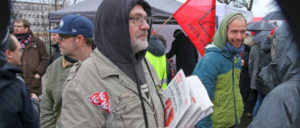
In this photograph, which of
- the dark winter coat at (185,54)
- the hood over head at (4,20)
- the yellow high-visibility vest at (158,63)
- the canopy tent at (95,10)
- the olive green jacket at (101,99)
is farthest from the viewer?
the canopy tent at (95,10)

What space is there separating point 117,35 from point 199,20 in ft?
10.2

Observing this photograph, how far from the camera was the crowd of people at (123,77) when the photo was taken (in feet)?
3.12

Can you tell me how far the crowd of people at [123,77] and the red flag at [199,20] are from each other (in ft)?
5.03

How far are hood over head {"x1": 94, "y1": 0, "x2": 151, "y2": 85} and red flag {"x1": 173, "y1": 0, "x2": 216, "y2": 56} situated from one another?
2.89 metres

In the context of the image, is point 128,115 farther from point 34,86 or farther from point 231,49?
point 34,86

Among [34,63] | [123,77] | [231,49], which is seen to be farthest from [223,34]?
[34,63]

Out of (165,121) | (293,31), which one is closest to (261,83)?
(165,121)

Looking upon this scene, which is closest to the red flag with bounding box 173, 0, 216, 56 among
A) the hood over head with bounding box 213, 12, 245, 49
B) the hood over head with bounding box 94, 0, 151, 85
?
the hood over head with bounding box 213, 12, 245, 49

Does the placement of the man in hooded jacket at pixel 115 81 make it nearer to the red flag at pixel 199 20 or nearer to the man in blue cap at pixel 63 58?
the man in blue cap at pixel 63 58

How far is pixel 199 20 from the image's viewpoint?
4.26m

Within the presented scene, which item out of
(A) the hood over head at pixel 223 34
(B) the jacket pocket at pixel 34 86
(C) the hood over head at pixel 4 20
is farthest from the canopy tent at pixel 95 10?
(C) the hood over head at pixel 4 20

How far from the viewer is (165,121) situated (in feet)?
5.06

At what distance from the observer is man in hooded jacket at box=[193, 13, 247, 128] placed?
2506 millimetres

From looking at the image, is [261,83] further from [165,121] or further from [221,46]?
[165,121]
